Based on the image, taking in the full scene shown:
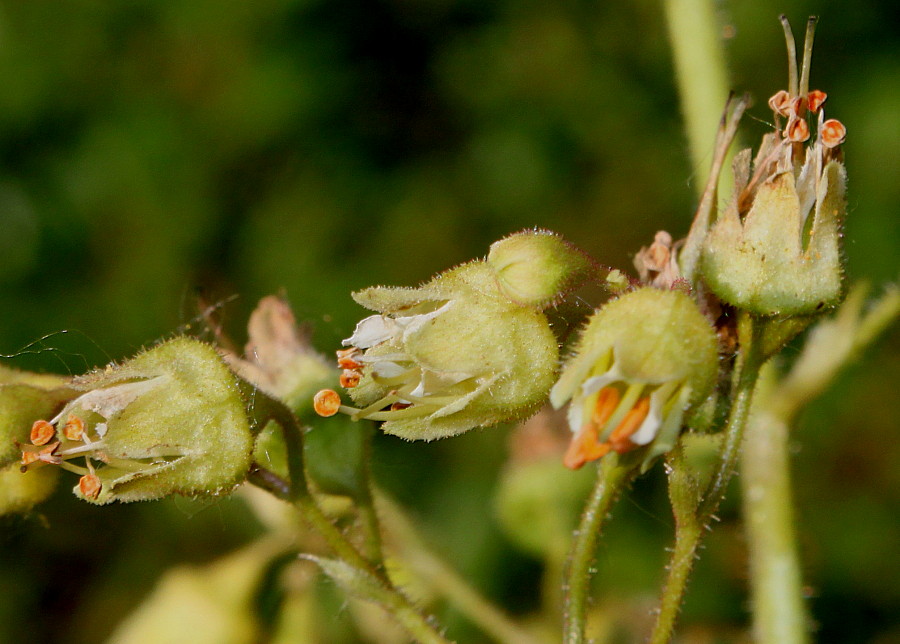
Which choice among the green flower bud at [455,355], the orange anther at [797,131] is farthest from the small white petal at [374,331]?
the orange anther at [797,131]

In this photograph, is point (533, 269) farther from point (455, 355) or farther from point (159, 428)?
point (159, 428)

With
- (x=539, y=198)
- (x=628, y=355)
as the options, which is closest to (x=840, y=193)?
(x=628, y=355)

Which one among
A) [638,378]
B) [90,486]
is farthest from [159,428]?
[638,378]

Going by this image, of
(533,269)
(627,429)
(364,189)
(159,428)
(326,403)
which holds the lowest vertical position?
(159,428)

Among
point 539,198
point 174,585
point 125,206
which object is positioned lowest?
point 174,585

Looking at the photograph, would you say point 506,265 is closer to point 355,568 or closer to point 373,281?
point 355,568

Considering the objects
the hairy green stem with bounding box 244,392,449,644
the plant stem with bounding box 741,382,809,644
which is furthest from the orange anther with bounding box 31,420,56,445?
the plant stem with bounding box 741,382,809,644
